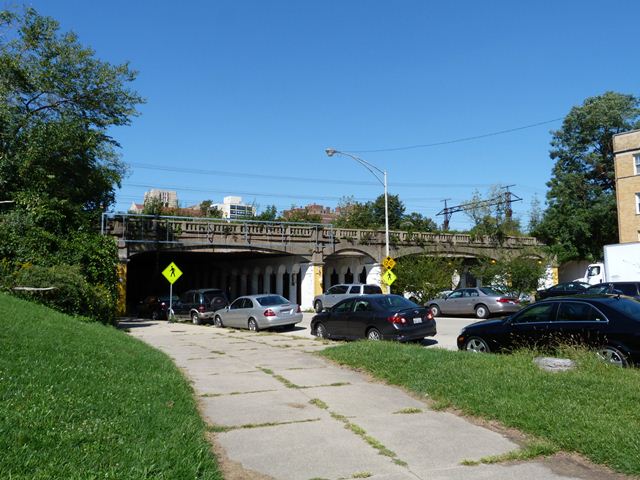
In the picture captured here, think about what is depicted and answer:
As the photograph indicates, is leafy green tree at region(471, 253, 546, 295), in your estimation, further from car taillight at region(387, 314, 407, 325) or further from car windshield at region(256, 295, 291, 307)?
car taillight at region(387, 314, 407, 325)

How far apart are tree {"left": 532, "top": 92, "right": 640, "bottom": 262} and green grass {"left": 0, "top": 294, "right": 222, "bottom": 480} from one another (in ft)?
156

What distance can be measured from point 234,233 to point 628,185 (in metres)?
29.4

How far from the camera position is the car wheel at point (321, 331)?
58.5 feet

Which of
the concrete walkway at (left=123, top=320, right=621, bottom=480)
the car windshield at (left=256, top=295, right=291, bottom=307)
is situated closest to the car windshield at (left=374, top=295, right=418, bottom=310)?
the concrete walkway at (left=123, top=320, right=621, bottom=480)

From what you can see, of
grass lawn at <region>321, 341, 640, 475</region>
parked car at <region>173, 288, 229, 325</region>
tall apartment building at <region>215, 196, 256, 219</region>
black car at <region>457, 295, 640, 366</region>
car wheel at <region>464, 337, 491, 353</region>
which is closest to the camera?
grass lawn at <region>321, 341, 640, 475</region>

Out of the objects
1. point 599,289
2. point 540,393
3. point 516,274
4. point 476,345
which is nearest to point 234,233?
point 516,274

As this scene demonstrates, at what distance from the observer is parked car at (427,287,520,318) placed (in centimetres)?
2569

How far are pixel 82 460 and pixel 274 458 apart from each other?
1876 millimetres

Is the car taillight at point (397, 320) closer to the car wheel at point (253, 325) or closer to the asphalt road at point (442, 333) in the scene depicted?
the asphalt road at point (442, 333)

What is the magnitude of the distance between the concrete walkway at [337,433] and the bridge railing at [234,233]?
23155 millimetres

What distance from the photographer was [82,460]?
14.5 feet

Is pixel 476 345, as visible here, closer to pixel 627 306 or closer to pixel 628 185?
pixel 627 306

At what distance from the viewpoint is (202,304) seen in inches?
1093

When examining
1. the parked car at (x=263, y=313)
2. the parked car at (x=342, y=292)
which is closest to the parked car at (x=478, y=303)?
the parked car at (x=342, y=292)
